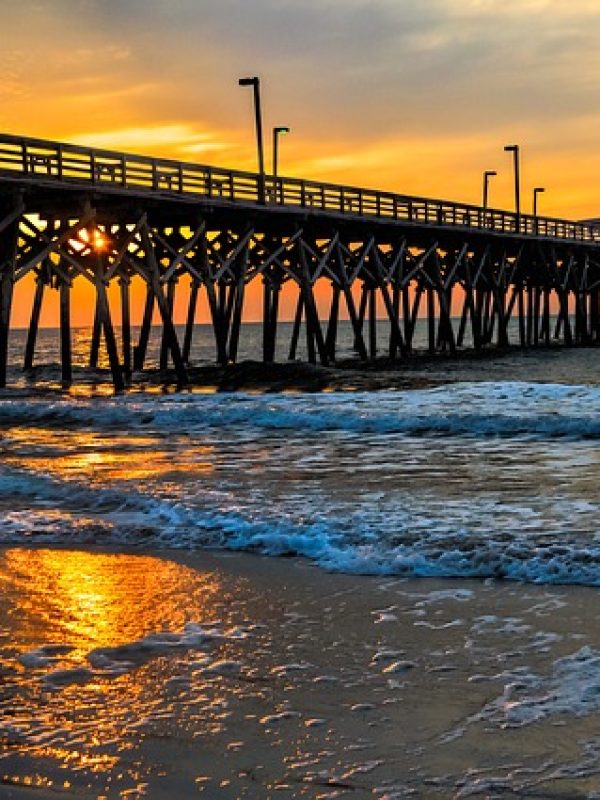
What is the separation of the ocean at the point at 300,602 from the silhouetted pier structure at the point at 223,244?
9.58 m

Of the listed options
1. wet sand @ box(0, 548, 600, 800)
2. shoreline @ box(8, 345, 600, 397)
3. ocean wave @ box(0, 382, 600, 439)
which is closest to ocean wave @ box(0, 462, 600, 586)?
wet sand @ box(0, 548, 600, 800)

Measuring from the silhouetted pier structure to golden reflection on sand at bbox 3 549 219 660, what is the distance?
14511 millimetres

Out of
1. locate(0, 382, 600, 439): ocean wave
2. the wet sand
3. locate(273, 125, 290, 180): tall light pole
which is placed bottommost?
the wet sand

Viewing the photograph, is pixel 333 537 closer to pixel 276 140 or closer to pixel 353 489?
pixel 353 489

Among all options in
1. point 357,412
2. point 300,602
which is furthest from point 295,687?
point 357,412

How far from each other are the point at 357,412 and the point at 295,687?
1271 cm

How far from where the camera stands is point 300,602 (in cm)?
554

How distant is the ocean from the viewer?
346 centimetres

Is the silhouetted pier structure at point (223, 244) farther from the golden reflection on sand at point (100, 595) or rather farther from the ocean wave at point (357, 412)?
the golden reflection on sand at point (100, 595)

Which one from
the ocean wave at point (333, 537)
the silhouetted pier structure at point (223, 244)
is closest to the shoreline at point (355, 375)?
the silhouetted pier structure at point (223, 244)

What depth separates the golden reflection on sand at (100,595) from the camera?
496 centimetres

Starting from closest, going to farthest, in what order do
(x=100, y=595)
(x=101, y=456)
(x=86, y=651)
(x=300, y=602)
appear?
Answer: 1. (x=86, y=651)
2. (x=300, y=602)
3. (x=100, y=595)
4. (x=101, y=456)

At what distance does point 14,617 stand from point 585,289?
4755 centimetres

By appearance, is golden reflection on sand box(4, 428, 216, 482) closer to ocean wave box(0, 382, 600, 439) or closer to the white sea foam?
the white sea foam
